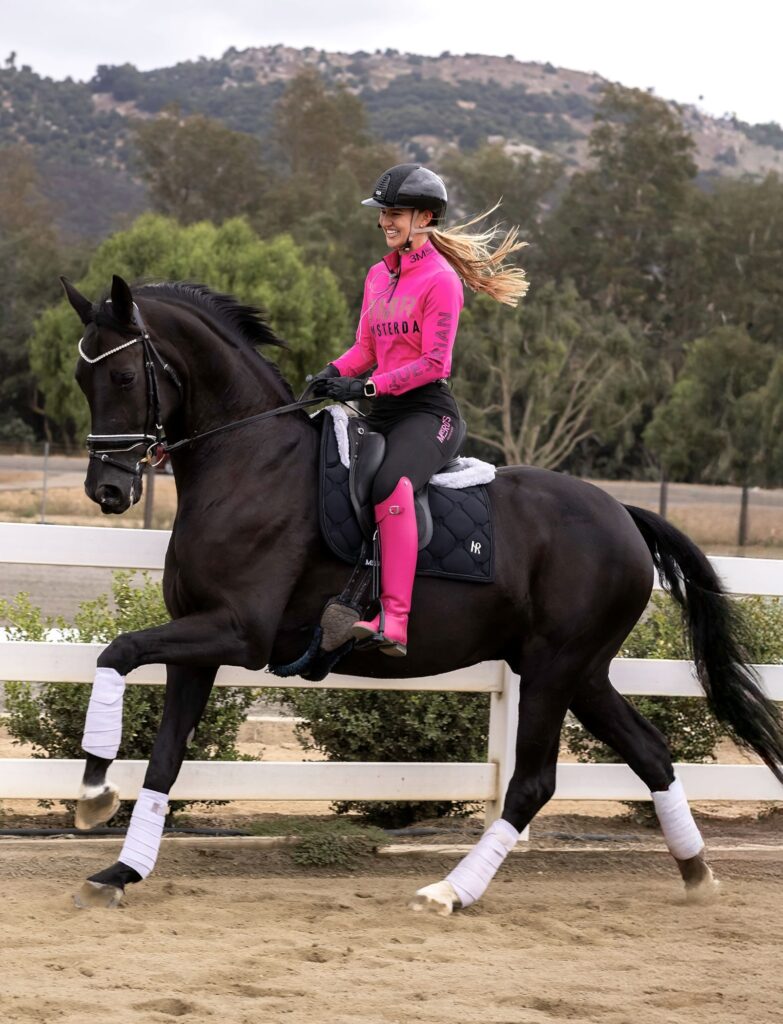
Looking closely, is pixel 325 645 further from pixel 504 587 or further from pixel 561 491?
pixel 561 491

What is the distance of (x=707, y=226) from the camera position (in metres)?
60.7

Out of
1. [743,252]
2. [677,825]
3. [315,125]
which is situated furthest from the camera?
[315,125]

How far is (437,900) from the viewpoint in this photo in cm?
500

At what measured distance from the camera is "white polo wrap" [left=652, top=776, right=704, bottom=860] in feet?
18.3

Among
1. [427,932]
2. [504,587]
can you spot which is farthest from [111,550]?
[427,932]

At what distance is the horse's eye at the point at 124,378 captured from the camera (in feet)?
15.9

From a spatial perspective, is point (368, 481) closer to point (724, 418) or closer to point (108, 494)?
point (108, 494)

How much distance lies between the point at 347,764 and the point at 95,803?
1556 millimetres

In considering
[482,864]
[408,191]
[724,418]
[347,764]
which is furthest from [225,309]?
[724,418]

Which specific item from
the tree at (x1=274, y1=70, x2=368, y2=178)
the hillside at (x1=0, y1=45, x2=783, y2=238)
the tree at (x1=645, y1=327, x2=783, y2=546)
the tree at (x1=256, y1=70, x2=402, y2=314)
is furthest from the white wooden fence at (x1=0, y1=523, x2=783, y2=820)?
the hillside at (x1=0, y1=45, x2=783, y2=238)

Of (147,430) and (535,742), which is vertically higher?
(147,430)

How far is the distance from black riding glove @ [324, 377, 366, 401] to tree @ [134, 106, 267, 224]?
66.9m

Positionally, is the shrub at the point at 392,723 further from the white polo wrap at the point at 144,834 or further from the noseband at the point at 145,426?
the noseband at the point at 145,426

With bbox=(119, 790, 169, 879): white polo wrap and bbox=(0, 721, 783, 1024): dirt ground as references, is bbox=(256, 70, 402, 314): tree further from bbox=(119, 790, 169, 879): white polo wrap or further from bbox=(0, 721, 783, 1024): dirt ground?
bbox=(119, 790, 169, 879): white polo wrap
